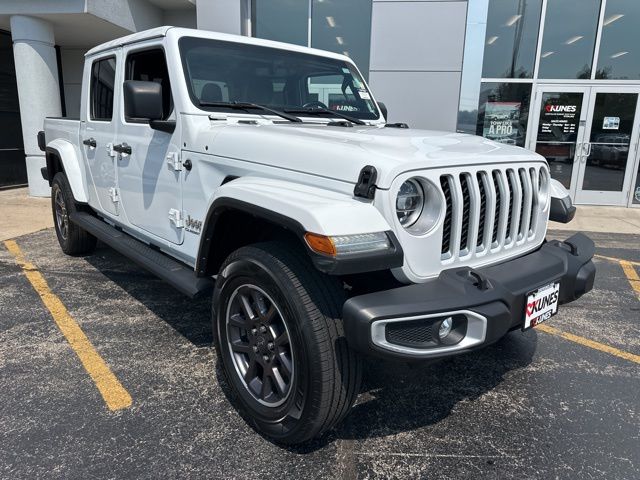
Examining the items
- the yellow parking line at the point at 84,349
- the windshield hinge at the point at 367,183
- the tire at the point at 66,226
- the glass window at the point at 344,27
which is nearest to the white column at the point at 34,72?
the tire at the point at 66,226

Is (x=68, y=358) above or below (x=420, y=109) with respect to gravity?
below

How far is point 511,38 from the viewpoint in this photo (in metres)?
10.1

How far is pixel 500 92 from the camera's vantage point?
10.2 metres

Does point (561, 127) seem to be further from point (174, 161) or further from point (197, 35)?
point (174, 161)

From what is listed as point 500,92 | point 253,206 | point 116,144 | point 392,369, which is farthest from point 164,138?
point 500,92

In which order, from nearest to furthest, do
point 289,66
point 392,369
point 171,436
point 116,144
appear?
point 171,436, point 392,369, point 289,66, point 116,144

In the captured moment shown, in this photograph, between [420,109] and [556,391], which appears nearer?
[556,391]

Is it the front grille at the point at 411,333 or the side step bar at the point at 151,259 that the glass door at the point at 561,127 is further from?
the front grille at the point at 411,333

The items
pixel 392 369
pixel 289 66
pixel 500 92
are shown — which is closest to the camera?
pixel 392 369

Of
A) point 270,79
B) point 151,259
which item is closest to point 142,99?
point 270,79

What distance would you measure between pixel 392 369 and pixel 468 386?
47cm

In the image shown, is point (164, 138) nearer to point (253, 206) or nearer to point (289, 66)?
point (289, 66)

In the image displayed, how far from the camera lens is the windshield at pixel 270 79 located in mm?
3191

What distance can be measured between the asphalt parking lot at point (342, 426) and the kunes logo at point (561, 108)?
7247 millimetres
